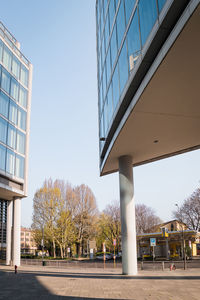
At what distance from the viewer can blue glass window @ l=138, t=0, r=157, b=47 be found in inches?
440

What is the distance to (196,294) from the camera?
42.0 feet

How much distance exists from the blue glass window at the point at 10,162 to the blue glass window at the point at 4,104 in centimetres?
453

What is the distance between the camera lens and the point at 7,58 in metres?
37.8

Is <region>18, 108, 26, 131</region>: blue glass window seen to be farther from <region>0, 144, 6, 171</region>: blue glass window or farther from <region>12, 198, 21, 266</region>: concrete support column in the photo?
<region>12, 198, 21, 266</region>: concrete support column

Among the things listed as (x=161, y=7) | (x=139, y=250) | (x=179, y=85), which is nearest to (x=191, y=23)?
(x=161, y=7)

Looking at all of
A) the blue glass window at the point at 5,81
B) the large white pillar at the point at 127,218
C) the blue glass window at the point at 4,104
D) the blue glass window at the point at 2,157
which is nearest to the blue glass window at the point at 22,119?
the blue glass window at the point at 4,104

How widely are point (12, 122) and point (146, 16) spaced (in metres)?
28.4

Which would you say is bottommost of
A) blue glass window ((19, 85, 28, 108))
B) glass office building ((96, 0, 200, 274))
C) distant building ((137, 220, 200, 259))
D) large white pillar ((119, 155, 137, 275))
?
distant building ((137, 220, 200, 259))

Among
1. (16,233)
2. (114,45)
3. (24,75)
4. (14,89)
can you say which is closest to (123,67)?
(114,45)

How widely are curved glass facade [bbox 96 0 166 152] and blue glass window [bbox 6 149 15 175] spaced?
55.3 feet

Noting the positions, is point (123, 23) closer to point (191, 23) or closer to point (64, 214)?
point (191, 23)

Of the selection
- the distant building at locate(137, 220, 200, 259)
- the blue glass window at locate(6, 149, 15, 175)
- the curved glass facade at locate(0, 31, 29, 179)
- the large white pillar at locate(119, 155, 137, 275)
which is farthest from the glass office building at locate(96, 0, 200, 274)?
the distant building at locate(137, 220, 200, 259)

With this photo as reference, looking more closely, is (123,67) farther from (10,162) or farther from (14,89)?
(14,89)

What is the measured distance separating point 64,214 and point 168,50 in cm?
4830
